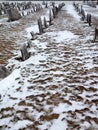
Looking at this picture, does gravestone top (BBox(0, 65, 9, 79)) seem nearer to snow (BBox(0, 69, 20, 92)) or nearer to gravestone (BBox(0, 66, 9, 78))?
gravestone (BBox(0, 66, 9, 78))

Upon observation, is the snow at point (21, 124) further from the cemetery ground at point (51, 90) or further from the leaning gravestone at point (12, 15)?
the leaning gravestone at point (12, 15)

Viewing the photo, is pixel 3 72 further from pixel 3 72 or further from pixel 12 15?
pixel 12 15

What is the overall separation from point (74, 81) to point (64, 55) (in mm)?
2590

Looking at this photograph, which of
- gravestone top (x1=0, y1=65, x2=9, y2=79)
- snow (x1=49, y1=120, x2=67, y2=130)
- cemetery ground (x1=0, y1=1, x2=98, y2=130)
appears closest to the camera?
snow (x1=49, y1=120, x2=67, y2=130)

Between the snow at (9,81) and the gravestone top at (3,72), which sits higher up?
the gravestone top at (3,72)

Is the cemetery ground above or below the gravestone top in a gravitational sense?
below

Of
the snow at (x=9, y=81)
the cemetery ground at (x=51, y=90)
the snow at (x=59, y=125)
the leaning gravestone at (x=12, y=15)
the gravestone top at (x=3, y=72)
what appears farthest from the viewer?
the leaning gravestone at (x=12, y=15)

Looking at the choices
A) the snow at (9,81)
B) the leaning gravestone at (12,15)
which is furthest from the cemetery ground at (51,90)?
the leaning gravestone at (12,15)

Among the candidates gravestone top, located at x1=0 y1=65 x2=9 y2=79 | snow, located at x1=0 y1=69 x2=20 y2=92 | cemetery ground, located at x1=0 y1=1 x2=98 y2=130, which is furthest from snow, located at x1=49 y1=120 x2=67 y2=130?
gravestone top, located at x1=0 y1=65 x2=9 y2=79

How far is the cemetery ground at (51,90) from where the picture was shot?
13.7 ft

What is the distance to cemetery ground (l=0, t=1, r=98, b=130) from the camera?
165 inches

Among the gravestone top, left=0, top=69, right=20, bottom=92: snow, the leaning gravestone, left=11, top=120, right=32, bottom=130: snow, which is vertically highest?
the leaning gravestone

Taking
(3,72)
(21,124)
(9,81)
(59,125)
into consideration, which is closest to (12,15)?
(3,72)

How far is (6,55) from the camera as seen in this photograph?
8.82 metres
